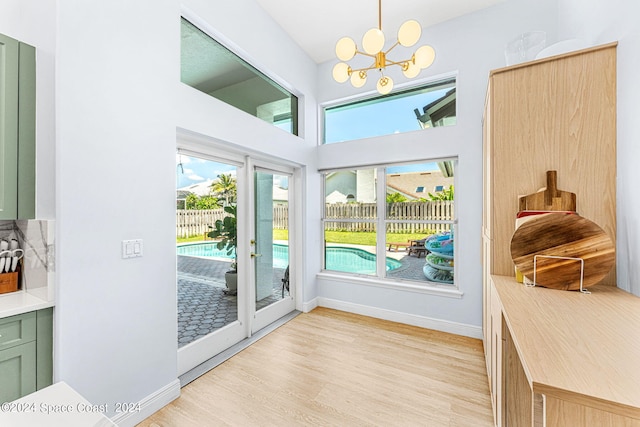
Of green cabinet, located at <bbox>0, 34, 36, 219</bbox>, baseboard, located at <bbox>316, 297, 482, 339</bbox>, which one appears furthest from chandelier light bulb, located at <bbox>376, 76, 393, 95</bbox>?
baseboard, located at <bbox>316, 297, 482, 339</bbox>

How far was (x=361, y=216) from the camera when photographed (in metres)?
3.79

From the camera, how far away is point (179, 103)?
6.89ft

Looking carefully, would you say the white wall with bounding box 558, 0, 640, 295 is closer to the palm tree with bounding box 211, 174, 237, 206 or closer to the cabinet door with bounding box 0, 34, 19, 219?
the palm tree with bounding box 211, 174, 237, 206

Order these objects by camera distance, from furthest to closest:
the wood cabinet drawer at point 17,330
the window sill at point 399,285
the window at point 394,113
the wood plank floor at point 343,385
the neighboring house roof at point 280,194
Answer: the neighboring house roof at point 280,194
the window at point 394,113
the window sill at point 399,285
the wood plank floor at point 343,385
the wood cabinet drawer at point 17,330

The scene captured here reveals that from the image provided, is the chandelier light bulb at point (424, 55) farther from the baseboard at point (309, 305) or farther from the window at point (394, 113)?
the baseboard at point (309, 305)

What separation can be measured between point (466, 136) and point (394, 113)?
96cm

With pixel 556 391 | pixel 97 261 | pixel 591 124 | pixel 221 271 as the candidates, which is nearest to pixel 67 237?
pixel 97 261

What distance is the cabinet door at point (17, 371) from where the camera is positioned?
1.34 metres

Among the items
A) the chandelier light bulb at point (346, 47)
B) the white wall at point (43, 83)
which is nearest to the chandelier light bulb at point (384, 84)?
the chandelier light bulb at point (346, 47)

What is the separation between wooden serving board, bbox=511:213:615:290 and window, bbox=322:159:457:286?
1868 millimetres

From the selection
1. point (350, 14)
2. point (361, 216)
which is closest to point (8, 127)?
point (350, 14)

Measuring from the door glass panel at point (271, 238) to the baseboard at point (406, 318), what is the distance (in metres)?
0.72

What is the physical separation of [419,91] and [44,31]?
11.2 feet

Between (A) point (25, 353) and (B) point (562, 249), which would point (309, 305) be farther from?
(B) point (562, 249)
